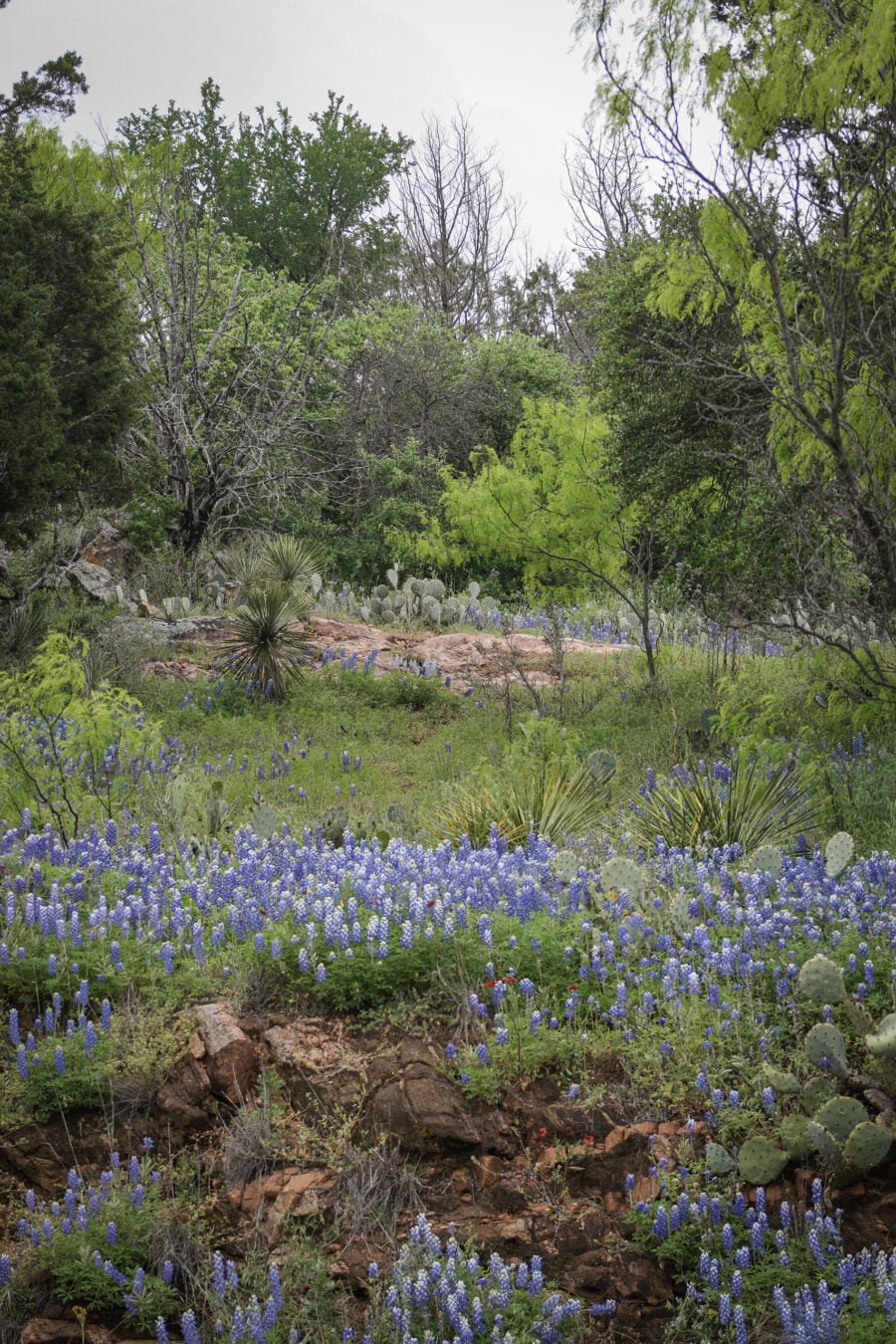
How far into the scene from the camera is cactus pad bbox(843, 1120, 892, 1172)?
361cm

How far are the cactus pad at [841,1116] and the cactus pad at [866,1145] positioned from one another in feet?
0.19

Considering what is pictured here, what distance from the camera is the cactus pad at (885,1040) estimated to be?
3.82 metres

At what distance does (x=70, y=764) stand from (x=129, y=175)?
17383mm

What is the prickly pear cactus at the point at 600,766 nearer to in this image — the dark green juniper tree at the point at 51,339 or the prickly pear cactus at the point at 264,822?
the prickly pear cactus at the point at 264,822

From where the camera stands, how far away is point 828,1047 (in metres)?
3.91

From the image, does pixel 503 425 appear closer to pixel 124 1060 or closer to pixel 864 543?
pixel 864 543

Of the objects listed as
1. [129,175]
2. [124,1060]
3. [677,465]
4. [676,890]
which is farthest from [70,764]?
[129,175]

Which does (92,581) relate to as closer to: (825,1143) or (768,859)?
(768,859)

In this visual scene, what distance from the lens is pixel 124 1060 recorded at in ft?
14.1

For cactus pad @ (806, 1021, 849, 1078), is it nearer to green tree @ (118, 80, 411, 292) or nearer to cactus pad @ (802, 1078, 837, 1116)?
cactus pad @ (802, 1078, 837, 1116)

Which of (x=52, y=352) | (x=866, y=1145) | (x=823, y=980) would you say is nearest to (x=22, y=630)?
(x=52, y=352)

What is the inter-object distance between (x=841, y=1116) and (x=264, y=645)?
965 cm

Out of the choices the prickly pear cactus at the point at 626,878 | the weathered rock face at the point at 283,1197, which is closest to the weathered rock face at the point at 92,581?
the prickly pear cactus at the point at 626,878

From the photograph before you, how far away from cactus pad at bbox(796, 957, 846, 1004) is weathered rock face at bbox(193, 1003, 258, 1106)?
79.4 inches
